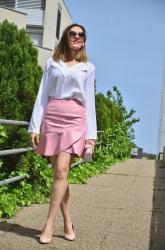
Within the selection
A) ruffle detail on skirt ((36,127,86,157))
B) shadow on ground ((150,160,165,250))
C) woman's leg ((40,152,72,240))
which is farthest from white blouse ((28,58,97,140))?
shadow on ground ((150,160,165,250))

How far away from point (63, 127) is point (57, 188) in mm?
482

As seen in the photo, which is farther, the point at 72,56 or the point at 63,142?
the point at 72,56

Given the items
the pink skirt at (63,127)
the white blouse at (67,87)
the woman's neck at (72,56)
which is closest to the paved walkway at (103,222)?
the pink skirt at (63,127)

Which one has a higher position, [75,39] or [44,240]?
[75,39]

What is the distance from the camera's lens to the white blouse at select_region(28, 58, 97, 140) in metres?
4.60

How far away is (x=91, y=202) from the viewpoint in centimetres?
693

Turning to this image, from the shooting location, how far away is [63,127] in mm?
4586

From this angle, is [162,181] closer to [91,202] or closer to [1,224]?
[91,202]

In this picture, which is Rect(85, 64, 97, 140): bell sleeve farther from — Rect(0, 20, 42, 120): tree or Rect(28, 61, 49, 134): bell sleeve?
Rect(0, 20, 42, 120): tree

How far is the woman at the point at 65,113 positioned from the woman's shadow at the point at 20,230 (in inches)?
11.2

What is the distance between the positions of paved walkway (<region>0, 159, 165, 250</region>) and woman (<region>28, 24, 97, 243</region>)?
0.22m

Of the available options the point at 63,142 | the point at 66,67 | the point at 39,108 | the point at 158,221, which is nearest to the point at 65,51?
the point at 66,67

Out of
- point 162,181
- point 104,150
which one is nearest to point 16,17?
point 104,150

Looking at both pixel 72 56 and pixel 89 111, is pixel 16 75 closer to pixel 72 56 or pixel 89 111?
pixel 72 56
